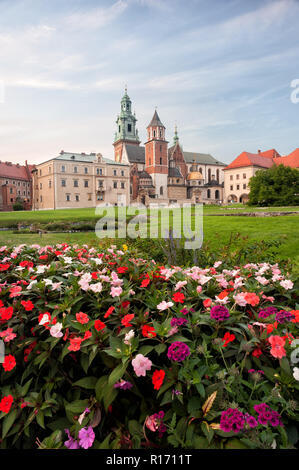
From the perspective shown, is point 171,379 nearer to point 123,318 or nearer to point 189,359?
point 189,359

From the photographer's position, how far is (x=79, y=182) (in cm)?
5362

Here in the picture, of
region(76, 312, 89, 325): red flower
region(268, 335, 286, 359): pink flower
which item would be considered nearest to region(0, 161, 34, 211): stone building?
region(76, 312, 89, 325): red flower

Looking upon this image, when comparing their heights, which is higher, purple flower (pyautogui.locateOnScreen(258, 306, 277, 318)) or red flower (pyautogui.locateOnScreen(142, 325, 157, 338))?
purple flower (pyautogui.locateOnScreen(258, 306, 277, 318))

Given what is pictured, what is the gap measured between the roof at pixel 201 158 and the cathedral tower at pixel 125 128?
1517 centimetres

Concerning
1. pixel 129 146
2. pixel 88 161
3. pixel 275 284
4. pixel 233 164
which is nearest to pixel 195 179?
pixel 233 164

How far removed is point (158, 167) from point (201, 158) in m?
25.0

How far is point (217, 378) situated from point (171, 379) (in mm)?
254

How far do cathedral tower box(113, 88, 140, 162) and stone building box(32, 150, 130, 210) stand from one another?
21.9 metres

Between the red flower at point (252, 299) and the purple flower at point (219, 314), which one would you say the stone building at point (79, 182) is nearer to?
the red flower at point (252, 299)

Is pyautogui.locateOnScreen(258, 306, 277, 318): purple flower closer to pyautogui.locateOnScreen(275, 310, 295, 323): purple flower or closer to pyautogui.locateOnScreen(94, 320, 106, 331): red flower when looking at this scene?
pyautogui.locateOnScreen(275, 310, 295, 323): purple flower

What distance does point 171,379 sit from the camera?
144 centimetres

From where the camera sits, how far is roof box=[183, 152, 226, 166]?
264 ft

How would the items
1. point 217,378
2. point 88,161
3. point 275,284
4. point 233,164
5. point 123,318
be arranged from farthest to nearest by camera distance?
1. point 233,164
2. point 88,161
3. point 275,284
4. point 123,318
5. point 217,378

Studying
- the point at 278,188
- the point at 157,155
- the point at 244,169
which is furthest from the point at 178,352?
the point at 244,169
